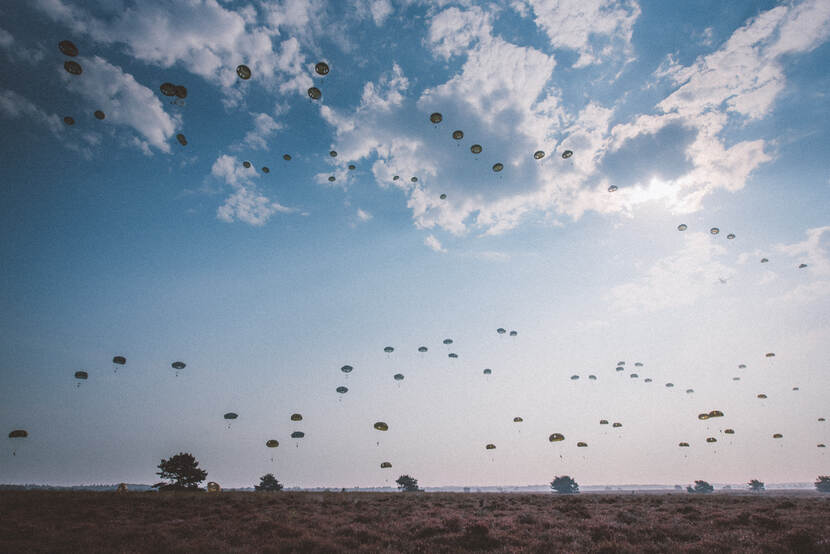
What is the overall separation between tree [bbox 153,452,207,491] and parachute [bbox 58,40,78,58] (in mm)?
41848

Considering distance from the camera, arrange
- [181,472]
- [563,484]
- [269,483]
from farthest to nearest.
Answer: [563,484] → [269,483] → [181,472]

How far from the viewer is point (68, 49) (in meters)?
17.1

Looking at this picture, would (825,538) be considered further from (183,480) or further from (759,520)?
(183,480)

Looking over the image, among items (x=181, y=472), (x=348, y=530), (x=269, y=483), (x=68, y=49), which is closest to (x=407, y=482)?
(x=269, y=483)

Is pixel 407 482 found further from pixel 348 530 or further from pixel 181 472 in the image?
pixel 348 530

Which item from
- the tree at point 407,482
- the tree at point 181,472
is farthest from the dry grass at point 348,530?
the tree at point 407,482

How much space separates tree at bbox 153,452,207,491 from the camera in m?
38.7

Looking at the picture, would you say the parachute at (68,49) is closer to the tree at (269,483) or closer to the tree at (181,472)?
the tree at (181,472)

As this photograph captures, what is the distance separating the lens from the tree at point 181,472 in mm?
38656

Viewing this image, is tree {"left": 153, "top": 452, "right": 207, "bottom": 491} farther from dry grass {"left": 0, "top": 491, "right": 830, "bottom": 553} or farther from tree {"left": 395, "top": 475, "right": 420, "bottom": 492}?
tree {"left": 395, "top": 475, "right": 420, "bottom": 492}

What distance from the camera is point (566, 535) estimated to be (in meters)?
14.3

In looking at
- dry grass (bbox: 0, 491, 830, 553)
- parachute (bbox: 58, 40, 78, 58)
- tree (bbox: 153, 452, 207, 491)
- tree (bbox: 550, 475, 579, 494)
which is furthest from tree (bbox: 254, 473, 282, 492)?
tree (bbox: 550, 475, 579, 494)

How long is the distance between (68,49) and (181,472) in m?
42.3

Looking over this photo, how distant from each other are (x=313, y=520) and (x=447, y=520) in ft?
23.4
